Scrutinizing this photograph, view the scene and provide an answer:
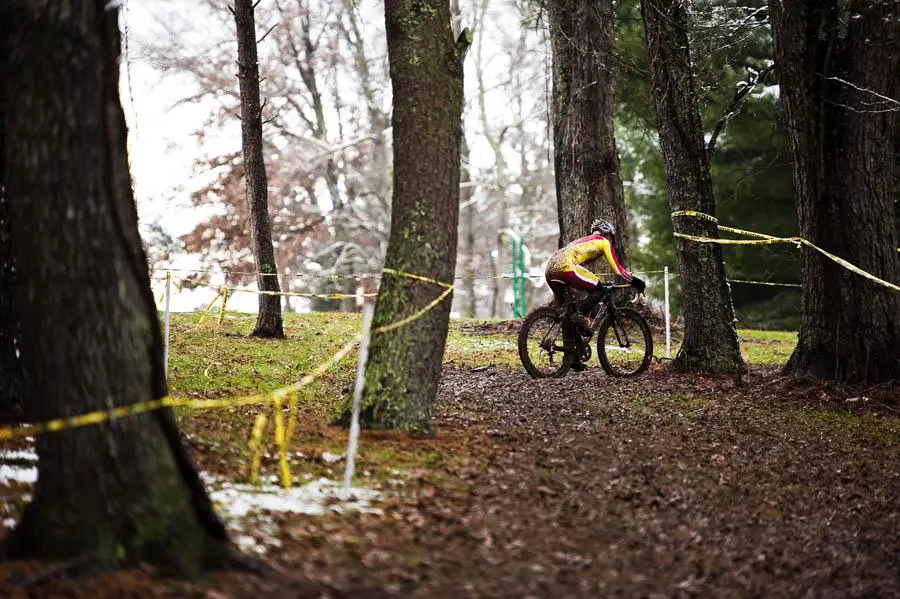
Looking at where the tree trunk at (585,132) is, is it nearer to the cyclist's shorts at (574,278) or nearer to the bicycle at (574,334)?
the bicycle at (574,334)

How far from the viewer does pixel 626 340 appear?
468 inches

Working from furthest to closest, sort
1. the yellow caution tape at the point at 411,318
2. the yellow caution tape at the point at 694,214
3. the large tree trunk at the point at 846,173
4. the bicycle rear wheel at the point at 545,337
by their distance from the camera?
the yellow caution tape at the point at 694,214, the bicycle rear wheel at the point at 545,337, the large tree trunk at the point at 846,173, the yellow caution tape at the point at 411,318

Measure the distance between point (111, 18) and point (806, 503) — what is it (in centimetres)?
536

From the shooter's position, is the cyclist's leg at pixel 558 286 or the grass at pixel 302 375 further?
the cyclist's leg at pixel 558 286

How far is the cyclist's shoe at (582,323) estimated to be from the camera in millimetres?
11594

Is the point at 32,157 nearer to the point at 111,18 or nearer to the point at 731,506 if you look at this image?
the point at 111,18

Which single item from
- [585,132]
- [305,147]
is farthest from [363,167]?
[585,132]

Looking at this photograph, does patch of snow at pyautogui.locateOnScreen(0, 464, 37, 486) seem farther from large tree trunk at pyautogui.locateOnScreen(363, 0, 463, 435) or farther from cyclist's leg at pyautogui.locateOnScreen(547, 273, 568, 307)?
cyclist's leg at pyautogui.locateOnScreen(547, 273, 568, 307)

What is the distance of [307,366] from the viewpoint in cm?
1195

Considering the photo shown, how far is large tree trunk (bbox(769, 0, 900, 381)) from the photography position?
10.5 m

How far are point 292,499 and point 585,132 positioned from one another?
12426 millimetres

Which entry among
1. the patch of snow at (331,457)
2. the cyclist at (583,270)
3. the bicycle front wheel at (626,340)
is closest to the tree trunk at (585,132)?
the bicycle front wheel at (626,340)

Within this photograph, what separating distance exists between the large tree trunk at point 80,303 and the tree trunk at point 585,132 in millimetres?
12933

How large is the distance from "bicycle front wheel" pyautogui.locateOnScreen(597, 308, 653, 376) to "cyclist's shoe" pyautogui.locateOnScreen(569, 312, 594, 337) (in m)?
A: 0.17
